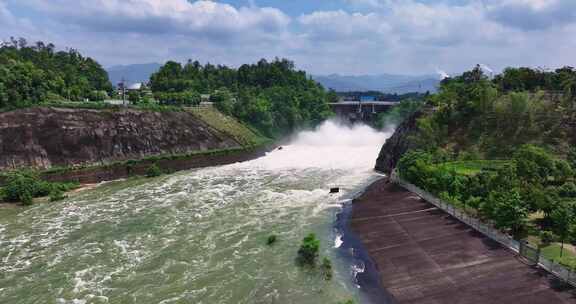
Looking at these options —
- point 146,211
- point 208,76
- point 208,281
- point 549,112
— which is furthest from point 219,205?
point 208,76

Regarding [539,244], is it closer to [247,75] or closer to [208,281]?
[208,281]

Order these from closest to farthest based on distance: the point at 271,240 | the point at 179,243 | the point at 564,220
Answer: the point at 564,220 < the point at 271,240 < the point at 179,243

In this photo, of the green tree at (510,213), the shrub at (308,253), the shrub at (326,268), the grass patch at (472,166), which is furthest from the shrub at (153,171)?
the green tree at (510,213)

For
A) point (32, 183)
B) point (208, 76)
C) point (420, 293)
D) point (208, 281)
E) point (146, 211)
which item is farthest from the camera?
point (208, 76)

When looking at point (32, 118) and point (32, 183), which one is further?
point (32, 118)

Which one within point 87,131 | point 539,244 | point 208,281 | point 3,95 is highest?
point 3,95

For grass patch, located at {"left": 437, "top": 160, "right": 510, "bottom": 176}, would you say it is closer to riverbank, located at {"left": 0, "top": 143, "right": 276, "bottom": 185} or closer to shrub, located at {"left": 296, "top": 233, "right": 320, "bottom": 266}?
shrub, located at {"left": 296, "top": 233, "right": 320, "bottom": 266}

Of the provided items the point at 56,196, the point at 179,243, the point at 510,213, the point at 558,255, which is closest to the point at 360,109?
the point at 56,196

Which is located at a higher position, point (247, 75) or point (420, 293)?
point (247, 75)

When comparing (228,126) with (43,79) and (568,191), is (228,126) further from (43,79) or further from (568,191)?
(568,191)
